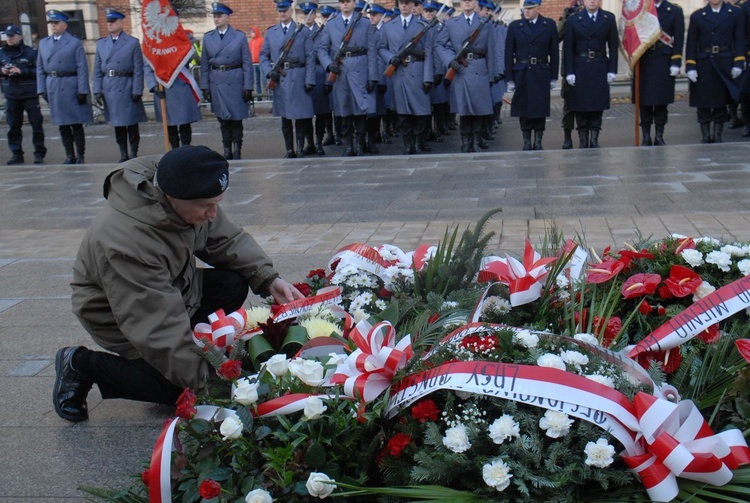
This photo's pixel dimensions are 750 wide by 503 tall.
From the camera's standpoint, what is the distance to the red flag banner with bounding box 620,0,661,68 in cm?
1123

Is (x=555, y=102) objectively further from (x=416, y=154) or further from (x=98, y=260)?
(x=98, y=260)

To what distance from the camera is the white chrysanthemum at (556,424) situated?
240 centimetres

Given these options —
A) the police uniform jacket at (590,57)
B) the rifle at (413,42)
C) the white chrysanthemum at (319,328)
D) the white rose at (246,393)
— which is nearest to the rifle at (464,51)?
the rifle at (413,42)

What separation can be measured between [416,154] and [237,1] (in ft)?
43.0

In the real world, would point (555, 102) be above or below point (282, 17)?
below

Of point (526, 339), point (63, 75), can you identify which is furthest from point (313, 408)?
point (63, 75)

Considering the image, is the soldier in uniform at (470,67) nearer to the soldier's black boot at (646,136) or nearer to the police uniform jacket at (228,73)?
the soldier's black boot at (646,136)

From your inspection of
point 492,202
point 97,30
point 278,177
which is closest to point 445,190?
point 492,202

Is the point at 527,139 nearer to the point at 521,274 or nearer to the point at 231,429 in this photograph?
the point at 521,274

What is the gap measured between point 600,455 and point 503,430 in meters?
0.24

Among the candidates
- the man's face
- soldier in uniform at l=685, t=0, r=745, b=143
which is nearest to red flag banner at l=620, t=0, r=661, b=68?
soldier in uniform at l=685, t=0, r=745, b=143

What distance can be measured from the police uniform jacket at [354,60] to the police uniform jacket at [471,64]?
886 millimetres

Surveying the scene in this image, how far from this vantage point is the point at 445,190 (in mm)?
8570

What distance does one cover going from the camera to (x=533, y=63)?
11.9 m
